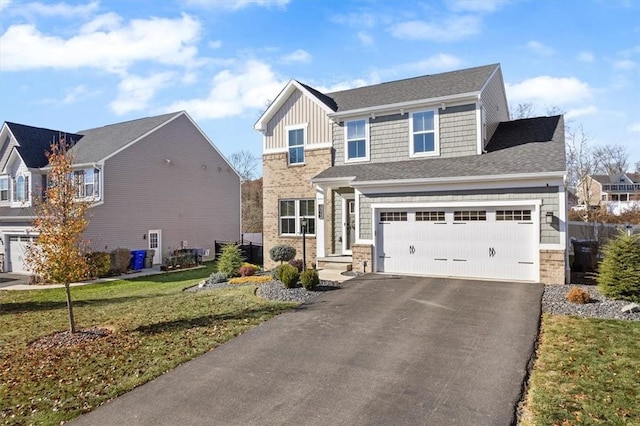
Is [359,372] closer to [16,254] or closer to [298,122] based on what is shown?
[298,122]

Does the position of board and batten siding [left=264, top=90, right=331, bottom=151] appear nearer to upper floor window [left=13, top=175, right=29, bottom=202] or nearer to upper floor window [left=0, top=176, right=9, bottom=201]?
upper floor window [left=13, top=175, right=29, bottom=202]

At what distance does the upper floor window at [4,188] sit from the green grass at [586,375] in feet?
103

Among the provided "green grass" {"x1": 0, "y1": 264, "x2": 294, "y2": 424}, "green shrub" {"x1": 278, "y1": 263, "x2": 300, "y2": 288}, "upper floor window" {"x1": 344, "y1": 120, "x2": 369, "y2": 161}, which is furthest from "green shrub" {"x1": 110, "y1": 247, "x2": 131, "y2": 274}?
"upper floor window" {"x1": 344, "y1": 120, "x2": 369, "y2": 161}

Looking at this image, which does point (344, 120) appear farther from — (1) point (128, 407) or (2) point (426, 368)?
(1) point (128, 407)

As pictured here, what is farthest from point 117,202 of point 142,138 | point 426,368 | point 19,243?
point 426,368

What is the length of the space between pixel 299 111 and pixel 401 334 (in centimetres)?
1340

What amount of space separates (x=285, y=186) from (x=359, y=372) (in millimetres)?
13458

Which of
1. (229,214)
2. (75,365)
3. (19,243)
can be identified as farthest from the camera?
(229,214)

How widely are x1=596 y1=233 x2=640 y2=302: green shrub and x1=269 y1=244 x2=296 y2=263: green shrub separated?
11.7m

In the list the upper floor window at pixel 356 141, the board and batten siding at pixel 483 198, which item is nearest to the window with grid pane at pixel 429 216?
the board and batten siding at pixel 483 198

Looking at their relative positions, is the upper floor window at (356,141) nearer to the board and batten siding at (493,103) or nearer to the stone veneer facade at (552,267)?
the board and batten siding at (493,103)

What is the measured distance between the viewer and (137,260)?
934 inches

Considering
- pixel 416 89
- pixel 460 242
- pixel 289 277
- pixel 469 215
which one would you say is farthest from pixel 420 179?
pixel 289 277

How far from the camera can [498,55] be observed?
64.3 ft
